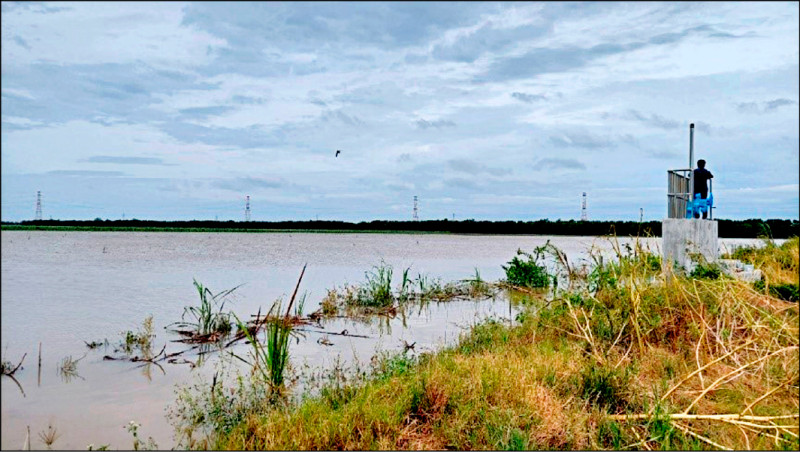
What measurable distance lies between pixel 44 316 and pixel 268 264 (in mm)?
13712

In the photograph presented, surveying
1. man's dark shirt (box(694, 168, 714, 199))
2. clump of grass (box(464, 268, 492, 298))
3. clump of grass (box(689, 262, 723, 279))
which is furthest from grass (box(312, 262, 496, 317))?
man's dark shirt (box(694, 168, 714, 199))

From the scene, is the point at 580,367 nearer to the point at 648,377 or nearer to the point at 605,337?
the point at 648,377

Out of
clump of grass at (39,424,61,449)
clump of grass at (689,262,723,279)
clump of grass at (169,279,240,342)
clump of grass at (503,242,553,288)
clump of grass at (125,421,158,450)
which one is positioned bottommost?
clump of grass at (39,424,61,449)

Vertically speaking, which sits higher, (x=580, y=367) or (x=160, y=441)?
(x=580, y=367)

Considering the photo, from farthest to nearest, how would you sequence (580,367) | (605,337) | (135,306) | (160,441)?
1. (135,306)
2. (605,337)
3. (580,367)
4. (160,441)

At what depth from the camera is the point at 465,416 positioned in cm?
502

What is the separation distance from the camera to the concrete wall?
12.2m

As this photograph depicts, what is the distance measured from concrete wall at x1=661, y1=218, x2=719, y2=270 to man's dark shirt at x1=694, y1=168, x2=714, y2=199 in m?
1.12

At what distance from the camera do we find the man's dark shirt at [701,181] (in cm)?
1323

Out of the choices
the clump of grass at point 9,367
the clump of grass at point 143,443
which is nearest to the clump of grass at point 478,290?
the clump of grass at point 9,367

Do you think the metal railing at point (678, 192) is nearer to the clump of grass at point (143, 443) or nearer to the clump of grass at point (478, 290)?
the clump of grass at point (478, 290)

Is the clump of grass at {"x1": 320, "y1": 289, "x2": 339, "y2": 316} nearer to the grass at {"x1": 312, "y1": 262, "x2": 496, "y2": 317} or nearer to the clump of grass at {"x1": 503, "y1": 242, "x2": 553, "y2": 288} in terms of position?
the grass at {"x1": 312, "y1": 262, "x2": 496, "y2": 317}

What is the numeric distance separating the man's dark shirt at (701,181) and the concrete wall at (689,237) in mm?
1123

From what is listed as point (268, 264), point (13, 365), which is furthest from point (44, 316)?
point (268, 264)
